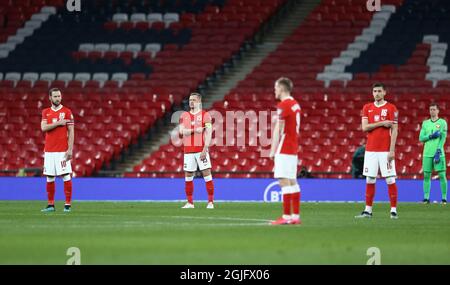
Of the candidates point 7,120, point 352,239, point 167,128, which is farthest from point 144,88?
point 352,239

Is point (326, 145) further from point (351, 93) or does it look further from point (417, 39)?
point (417, 39)

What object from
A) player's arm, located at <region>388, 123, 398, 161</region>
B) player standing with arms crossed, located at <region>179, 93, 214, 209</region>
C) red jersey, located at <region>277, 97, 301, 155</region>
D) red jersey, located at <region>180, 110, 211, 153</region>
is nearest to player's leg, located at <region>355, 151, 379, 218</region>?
player's arm, located at <region>388, 123, 398, 161</region>

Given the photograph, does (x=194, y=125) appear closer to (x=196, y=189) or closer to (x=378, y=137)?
(x=378, y=137)

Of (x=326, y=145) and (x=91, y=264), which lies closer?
(x=91, y=264)

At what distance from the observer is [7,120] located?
108ft

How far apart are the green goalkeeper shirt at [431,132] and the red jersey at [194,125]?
19.3 ft

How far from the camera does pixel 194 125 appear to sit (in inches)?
808

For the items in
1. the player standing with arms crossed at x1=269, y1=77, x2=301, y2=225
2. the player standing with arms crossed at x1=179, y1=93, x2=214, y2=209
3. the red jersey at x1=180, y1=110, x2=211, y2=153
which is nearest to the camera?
the player standing with arms crossed at x1=269, y1=77, x2=301, y2=225

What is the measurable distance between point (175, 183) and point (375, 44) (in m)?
11.8

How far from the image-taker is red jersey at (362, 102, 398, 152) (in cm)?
1678

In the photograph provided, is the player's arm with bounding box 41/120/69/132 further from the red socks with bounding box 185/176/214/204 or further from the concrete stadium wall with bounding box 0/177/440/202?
the concrete stadium wall with bounding box 0/177/440/202

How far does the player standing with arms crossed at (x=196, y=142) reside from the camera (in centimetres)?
2036

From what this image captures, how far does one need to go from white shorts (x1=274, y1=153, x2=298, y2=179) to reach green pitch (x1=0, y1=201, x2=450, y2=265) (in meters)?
0.76

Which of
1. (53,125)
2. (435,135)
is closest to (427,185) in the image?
(435,135)
